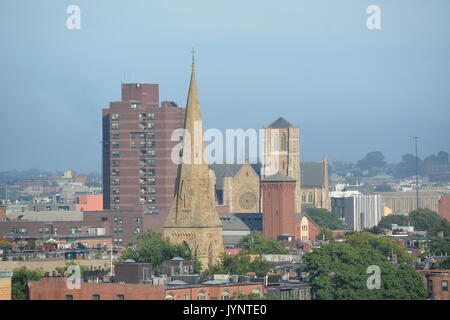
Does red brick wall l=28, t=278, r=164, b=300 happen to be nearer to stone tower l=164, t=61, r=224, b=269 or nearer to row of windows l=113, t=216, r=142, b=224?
stone tower l=164, t=61, r=224, b=269

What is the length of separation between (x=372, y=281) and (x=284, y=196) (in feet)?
307

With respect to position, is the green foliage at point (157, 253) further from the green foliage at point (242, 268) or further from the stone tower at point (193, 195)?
the stone tower at point (193, 195)

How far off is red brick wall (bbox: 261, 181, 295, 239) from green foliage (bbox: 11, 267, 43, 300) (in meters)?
95.7

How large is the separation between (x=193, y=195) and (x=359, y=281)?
4612 centimetres

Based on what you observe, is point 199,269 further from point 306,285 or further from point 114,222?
point 114,222

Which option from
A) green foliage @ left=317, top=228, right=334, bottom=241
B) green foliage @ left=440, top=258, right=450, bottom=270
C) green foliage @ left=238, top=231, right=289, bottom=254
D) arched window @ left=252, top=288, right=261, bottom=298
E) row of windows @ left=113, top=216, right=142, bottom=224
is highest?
row of windows @ left=113, top=216, right=142, bottom=224

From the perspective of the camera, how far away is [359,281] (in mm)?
96188

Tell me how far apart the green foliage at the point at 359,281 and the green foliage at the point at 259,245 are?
39189 millimetres

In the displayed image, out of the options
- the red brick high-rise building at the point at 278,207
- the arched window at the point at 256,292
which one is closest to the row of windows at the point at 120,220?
the red brick high-rise building at the point at 278,207

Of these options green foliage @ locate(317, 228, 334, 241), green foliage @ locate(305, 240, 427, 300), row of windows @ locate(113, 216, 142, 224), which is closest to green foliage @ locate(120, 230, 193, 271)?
green foliage @ locate(305, 240, 427, 300)

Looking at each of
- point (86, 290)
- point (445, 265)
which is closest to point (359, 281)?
point (445, 265)

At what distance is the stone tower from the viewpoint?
13925 centimetres

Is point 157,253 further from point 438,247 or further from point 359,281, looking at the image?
point 438,247
